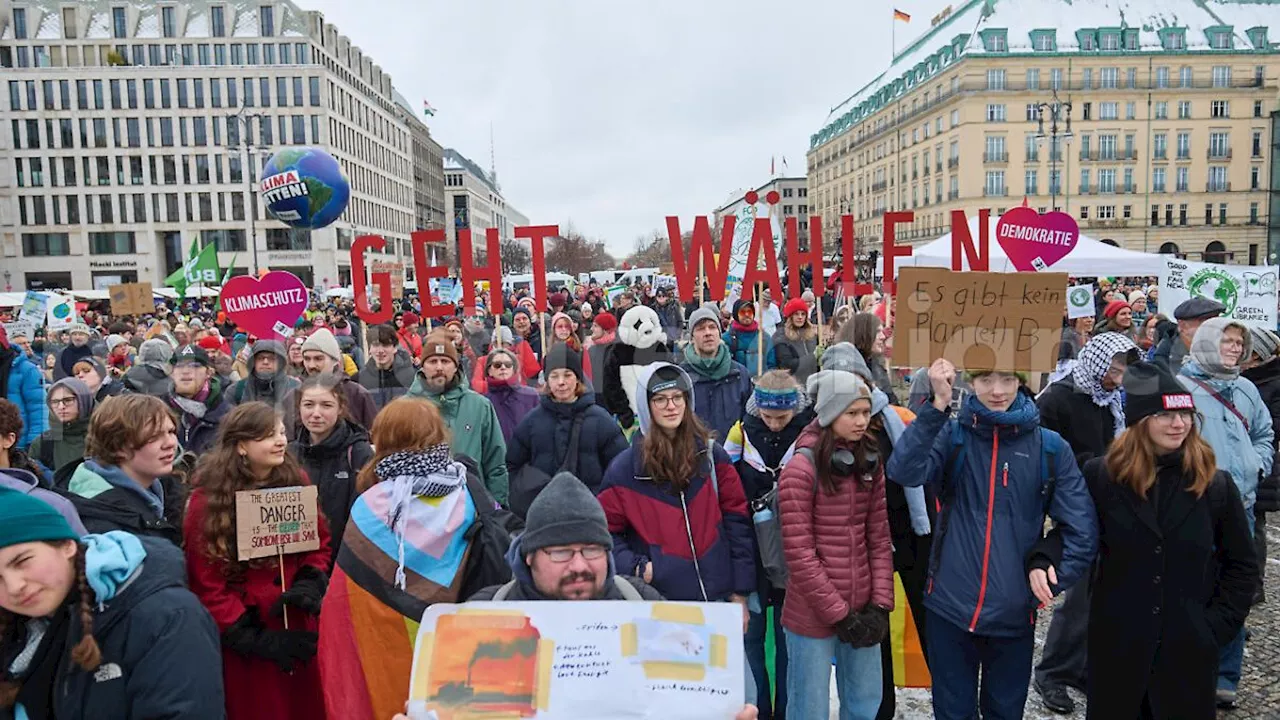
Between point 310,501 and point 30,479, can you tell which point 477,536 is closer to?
point 310,501

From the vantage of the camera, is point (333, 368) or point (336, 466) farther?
point (333, 368)

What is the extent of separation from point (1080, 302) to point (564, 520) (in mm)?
8865

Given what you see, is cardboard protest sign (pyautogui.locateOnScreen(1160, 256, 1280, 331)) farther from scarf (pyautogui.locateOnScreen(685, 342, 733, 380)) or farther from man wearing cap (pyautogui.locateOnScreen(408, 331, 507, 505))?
man wearing cap (pyautogui.locateOnScreen(408, 331, 507, 505))

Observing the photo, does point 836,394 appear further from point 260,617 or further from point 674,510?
point 260,617

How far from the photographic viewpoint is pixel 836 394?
3.33m

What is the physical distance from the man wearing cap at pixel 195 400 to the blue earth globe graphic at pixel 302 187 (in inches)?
131

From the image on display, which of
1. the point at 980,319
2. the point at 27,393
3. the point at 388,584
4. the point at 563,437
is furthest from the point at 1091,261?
the point at 27,393

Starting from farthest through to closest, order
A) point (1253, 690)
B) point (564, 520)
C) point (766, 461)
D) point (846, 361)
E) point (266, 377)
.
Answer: point (266, 377) → point (1253, 690) → point (766, 461) → point (846, 361) → point (564, 520)

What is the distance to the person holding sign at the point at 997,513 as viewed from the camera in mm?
3242

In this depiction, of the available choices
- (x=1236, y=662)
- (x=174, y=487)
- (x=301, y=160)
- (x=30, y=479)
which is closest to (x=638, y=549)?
(x=174, y=487)

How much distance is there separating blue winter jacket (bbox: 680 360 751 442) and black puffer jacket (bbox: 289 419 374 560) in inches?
93.8

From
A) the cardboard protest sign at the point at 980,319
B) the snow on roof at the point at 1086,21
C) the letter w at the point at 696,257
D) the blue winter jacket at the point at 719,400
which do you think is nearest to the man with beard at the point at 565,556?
the cardboard protest sign at the point at 980,319

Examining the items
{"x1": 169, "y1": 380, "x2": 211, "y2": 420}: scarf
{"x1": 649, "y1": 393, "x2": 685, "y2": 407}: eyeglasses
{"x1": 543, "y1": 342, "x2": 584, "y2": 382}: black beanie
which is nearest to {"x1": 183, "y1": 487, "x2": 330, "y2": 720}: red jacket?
{"x1": 649, "y1": 393, "x2": 685, "y2": 407}: eyeglasses

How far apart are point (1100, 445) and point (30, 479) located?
4.90m
